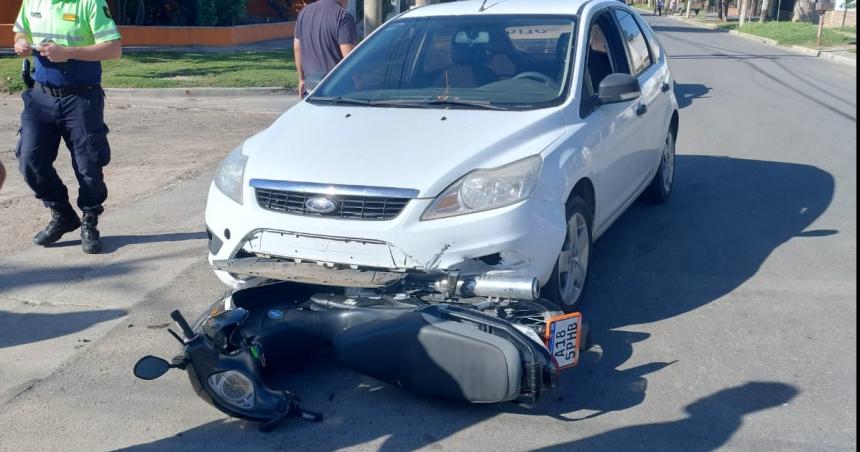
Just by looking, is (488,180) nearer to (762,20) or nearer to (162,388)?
(162,388)

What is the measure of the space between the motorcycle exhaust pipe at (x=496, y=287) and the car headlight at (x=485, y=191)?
1.08 feet

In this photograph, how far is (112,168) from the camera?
31.1ft

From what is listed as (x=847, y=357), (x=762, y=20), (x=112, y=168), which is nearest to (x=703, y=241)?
(x=847, y=357)

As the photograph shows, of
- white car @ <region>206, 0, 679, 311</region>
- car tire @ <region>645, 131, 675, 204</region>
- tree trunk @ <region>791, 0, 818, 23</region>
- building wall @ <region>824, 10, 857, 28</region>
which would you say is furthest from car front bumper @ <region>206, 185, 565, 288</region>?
tree trunk @ <region>791, 0, 818, 23</region>

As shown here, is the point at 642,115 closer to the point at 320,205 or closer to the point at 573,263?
the point at 573,263

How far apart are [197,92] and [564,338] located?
12297mm

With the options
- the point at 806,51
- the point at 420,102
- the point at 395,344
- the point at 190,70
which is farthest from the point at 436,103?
the point at 806,51

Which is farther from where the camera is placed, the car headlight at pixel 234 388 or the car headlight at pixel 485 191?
the car headlight at pixel 485 191

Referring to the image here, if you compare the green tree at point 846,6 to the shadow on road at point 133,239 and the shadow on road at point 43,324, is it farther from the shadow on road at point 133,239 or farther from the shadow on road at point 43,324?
the shadow on road at point 43,324

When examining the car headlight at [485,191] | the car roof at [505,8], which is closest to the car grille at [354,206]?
the car headlight at [485,191]

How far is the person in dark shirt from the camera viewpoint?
7832 millimetres

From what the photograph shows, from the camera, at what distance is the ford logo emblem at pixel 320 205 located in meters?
4.50

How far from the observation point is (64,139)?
21.0 feet

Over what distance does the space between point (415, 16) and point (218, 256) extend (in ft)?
8.02
